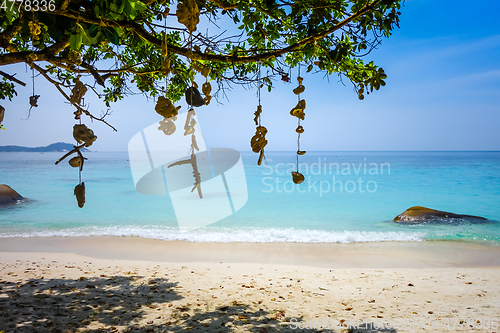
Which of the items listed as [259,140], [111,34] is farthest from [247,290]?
[111,34]

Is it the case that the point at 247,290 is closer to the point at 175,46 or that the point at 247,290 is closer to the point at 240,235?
the point at 175,46

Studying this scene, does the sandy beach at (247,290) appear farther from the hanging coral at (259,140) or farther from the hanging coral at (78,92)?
the hanging coral at (78,92)

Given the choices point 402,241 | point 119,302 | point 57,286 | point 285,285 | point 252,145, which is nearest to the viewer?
point 252,145

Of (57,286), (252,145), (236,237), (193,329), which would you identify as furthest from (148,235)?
(252,145)

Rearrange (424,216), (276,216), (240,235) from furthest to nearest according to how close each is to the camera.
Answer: (276,216)
(424,216)
(240,235)

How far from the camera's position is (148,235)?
8.33 meters

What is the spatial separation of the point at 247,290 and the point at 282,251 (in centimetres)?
286

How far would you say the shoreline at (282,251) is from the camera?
607 centimetres

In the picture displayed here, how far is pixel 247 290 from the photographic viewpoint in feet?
13.1

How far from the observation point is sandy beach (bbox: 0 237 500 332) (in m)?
2.95

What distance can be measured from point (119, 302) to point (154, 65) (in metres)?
2.90

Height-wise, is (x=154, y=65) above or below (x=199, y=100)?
above

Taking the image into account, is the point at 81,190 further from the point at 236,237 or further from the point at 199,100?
the point at 236,237

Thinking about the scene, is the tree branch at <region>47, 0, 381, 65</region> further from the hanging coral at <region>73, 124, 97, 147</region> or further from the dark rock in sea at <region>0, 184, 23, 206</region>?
the dark rock in sea at <region>0, 184, 23, 206</region>
